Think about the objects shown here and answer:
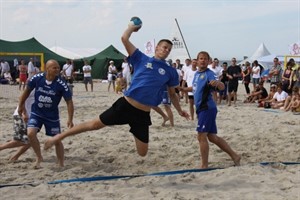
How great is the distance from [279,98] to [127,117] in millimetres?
9989

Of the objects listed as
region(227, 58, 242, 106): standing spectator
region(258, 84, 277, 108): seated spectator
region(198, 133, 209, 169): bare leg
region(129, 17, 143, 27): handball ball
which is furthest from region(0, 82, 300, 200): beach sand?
region(227, 58, 242, 106): standing spectator

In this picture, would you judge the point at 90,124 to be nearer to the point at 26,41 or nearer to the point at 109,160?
the point at 109,160

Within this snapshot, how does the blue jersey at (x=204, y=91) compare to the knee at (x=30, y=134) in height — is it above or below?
above

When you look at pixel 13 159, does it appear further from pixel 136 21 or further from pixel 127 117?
pixel 136 21

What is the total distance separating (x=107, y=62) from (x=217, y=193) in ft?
93.8

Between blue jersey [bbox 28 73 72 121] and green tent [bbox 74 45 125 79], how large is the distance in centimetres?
2694

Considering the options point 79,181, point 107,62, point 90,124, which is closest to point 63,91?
point 90,124

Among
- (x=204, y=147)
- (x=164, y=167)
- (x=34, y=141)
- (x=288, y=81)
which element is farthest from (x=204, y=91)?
(x=288, y=81)

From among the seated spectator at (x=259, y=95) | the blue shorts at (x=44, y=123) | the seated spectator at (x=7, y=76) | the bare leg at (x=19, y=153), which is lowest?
the bare leg at (x=19, y=153)

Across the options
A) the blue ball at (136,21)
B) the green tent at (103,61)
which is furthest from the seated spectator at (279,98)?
the green tent at (103,61)

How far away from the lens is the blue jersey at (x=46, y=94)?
550cm

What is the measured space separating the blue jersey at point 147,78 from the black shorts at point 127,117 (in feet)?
0.40

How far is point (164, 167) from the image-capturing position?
19.5 ft

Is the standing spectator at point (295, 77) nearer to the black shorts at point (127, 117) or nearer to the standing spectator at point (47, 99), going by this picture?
the standing spectator at point (47, 99)
